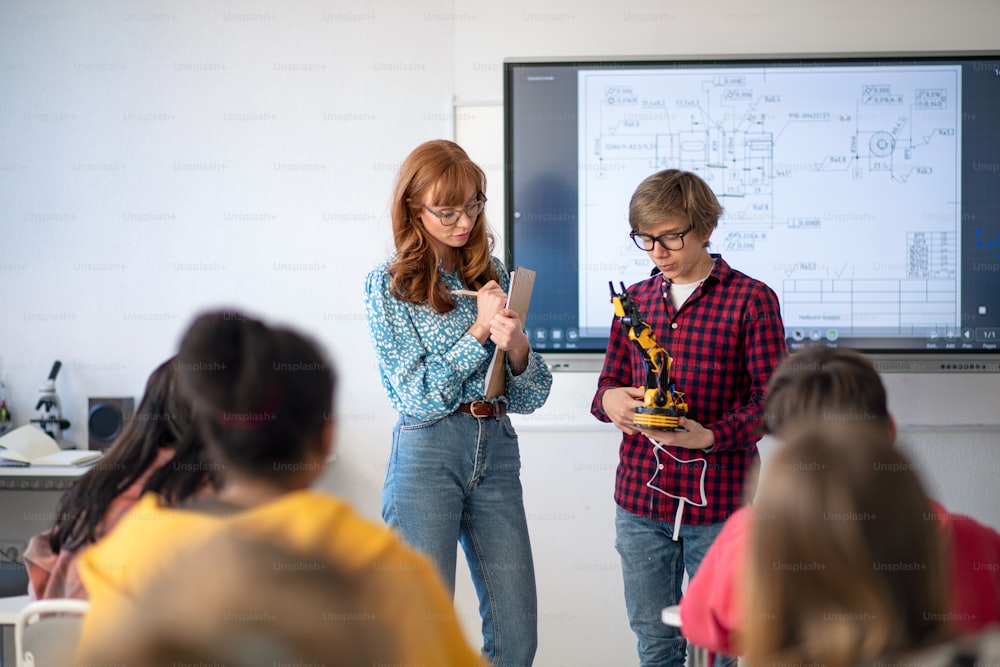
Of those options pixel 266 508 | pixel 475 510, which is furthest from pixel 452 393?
pixel 266 508

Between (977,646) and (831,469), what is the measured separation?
27 cm

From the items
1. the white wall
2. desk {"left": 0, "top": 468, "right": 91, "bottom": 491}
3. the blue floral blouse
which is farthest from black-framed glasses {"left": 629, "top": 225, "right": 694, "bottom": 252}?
desk {"left": 0, "top": 468, "right": 91, "bottom": 491}

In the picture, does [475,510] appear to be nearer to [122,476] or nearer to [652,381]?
[652,381]

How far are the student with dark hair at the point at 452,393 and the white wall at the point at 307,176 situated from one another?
110cm

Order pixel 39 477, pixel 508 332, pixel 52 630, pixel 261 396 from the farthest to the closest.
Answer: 1. pixel 39 477
2. pixel 508 332
3. pixel 52 630
4. pixel 261 396

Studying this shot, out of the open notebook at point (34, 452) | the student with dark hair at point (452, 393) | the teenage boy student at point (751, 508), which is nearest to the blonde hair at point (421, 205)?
the student with dark hair at point (452, 393)

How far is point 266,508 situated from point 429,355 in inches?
46.2

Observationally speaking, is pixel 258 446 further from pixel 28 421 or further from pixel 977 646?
pixel 28 421

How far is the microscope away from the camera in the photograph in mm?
3533

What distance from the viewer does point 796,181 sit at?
10.5ft

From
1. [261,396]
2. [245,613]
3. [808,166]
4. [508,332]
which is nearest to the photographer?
[245,613]

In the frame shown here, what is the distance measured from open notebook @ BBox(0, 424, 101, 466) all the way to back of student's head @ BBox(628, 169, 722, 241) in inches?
87.0

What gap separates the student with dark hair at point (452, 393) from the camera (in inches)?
85.0

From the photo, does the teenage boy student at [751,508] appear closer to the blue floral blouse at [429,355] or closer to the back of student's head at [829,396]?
the back of student's head at [829,396]
